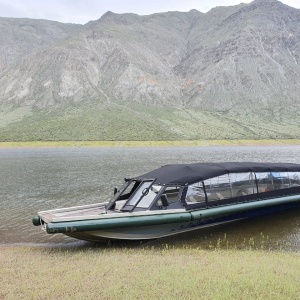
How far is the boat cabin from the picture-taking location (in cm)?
1705

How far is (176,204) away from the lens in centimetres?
1697

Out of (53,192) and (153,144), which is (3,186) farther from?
(153,144)

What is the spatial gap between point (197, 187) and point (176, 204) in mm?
1471

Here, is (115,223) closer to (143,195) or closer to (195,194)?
(143,195)

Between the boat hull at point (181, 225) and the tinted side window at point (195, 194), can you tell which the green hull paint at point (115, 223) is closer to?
the boat hull at point (181, 225)

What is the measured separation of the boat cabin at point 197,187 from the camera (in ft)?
55.9

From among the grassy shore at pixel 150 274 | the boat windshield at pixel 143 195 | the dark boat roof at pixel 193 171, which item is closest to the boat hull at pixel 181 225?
the grassy shore at pixel 150 274

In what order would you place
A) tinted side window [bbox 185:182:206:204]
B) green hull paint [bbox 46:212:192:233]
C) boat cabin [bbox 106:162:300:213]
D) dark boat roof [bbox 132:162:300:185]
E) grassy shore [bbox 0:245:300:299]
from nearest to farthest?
grassy shore [bbox 0:245:300:299]
green hull paint [bbox 46:212:192:233]
boat cabin [bbox 106:162:300:213]
tinted side window [bbox 185:182:206:204]
dark boat roof [bbox 132:162:300:185]

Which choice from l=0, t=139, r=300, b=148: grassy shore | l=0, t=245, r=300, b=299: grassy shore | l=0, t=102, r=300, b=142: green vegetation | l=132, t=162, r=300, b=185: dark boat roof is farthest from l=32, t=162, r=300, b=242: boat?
l=0, t=102, r=300, b=142: green vegetation

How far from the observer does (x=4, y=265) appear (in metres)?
12.8

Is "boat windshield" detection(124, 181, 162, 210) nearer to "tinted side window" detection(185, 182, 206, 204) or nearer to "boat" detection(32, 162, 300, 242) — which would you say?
"boat" detection(32, 162, 300, 242)

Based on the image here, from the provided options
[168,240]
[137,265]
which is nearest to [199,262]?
[137,265]

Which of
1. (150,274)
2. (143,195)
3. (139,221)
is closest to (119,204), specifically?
(143,195)

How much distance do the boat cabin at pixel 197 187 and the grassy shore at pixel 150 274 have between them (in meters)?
2.57
